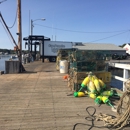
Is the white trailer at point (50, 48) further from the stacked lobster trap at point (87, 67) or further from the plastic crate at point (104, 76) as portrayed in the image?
the plastic crate at point (104, 76)

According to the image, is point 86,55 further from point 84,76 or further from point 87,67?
point 84,76

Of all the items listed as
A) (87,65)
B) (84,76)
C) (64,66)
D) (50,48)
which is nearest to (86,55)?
(87,65)

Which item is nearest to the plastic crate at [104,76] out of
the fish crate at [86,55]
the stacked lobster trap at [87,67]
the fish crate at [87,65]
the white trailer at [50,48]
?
the stacked lobster trap at [87,67]

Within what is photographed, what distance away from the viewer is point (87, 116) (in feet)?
13.4

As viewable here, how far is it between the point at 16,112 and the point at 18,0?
1192 cm

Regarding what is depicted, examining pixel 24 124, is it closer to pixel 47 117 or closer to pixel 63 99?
pixel 47 117

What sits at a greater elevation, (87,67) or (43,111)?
(87,67)

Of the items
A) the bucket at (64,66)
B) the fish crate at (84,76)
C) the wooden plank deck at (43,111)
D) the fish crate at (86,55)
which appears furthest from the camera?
the bucket at (64,66)

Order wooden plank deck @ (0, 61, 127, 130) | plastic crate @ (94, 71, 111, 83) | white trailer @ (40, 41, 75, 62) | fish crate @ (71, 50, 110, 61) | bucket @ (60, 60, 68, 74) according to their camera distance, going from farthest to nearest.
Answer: white trailer @ (40, 41, 75, 62), bucket @ (60, 60, 68, 74), fish crate @ (71, 50, 110, 61), plastic crate @ (94, 71, 111, 83), wooden plank deck @ (0, 61, 127, 130)

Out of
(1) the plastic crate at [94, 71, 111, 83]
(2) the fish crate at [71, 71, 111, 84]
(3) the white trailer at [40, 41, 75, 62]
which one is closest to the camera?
(2) the fish crate at [71, 71, 111, 84]

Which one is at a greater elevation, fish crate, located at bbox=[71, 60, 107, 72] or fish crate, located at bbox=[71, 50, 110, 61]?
fish crate, located at bbox=[71, 50, 110, 61]

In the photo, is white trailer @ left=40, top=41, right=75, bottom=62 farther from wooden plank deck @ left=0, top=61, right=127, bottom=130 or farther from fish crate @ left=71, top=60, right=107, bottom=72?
wooden plank deck @ left=0, top=61, right=127, bottom=130

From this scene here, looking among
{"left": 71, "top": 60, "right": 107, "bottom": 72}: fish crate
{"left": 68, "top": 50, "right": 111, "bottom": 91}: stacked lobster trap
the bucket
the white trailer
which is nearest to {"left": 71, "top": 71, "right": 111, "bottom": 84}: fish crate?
{"left": 68, "top": 50, "right": 111, "bottom": 91}: stacked lobster trap

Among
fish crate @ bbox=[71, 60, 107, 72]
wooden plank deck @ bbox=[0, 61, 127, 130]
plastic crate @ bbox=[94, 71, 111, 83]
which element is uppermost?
fish crate @ bbox=[71, 60, 107, 72]
